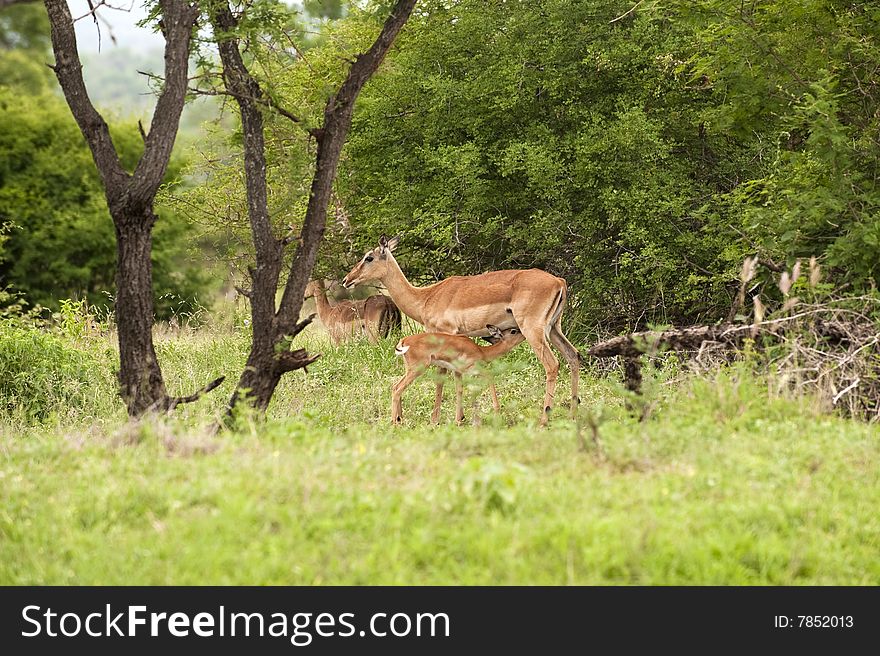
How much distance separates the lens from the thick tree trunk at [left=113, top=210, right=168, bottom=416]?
8.53 metres

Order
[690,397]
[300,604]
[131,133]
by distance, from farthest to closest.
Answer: [131,133] → [690,397] → [300,604]

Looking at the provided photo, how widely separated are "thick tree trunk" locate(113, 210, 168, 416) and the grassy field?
110 centimetres

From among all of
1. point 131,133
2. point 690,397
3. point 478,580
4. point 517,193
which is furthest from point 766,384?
point 131,133

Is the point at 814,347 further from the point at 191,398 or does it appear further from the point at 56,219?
the point at 56,219

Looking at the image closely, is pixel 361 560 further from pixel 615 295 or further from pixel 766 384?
pixel 615 295

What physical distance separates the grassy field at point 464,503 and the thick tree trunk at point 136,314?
110 centimetres

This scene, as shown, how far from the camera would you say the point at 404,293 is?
40.5 feet

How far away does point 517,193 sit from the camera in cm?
1409

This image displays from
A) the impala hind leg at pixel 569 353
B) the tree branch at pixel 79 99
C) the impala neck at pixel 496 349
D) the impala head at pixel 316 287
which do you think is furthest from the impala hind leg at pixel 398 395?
the impala head at pixel 316 287

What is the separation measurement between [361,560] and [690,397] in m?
3.93

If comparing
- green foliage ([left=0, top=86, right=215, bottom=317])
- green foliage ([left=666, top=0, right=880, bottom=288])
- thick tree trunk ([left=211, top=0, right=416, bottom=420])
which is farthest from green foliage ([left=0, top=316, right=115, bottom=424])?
green foliage ([left=0, top=86, right=215, bottom=317])

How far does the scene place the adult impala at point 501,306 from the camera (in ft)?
36.3

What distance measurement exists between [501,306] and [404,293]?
57.8 inches

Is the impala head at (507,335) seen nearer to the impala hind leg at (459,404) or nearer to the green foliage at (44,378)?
the impala hind leg at (459,404)
